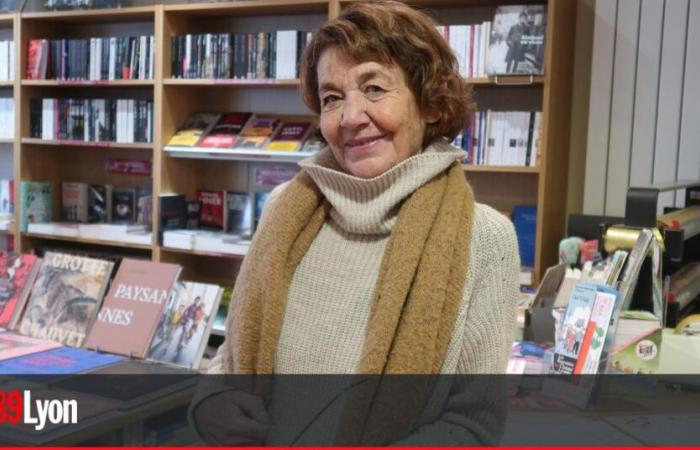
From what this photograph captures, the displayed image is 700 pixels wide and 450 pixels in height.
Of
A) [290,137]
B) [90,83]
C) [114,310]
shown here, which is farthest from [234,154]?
[114,310]

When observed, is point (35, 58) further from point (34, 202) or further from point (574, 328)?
point (574, 328)

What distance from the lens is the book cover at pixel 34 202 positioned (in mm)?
4512

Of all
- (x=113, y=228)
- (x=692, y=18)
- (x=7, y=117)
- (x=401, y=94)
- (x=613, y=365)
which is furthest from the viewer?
(x=7, y=117)

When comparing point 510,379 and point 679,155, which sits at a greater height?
point 679,155

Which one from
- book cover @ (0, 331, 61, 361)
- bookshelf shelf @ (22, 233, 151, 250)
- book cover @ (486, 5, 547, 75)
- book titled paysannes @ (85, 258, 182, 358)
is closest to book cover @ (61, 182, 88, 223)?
bookshelf shelf @ (22, 233, 151, 250)

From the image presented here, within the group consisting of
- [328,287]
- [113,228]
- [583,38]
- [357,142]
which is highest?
[583,38]

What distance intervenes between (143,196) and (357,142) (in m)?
3.47

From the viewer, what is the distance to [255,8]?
3.80 m

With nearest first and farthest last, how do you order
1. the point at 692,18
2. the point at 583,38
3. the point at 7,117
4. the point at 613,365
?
the point at 613,365
the point at 692,18
the point at 583,38
the point at 7,117

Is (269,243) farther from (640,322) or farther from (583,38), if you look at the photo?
(583,38)

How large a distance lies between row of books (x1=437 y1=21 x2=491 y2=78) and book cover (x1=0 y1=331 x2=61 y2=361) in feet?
6.79

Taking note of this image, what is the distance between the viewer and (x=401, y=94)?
1273 millimetres

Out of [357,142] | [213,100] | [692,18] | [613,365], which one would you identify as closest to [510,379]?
[613,365]

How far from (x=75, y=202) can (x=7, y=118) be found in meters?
0.67
